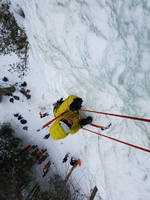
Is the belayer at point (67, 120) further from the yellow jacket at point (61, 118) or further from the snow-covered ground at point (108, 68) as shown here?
the snow-covered ground at point (108, 68)

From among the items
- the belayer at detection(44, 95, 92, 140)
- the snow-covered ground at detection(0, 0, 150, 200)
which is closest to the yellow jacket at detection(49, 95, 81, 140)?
the belayer at detection(44, 95, 92, 140)

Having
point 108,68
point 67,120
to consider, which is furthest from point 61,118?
point 108,68

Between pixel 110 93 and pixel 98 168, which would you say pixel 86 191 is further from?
pixel 110 93

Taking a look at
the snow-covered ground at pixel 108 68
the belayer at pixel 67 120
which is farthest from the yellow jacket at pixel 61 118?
the snow-covered ground at pixel 108 68

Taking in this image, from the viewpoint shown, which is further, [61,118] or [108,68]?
[61,118]

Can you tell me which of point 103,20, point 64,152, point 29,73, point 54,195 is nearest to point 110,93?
point 103,20

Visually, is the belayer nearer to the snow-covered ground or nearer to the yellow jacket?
the yellow jacket

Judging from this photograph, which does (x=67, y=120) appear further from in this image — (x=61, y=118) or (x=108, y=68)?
(x=108, y=68)
